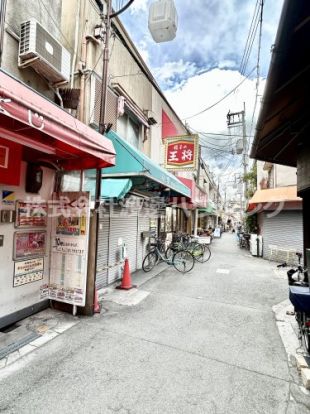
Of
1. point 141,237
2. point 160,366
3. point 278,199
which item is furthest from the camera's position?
point 278,199

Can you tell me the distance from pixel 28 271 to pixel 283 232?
469 inches

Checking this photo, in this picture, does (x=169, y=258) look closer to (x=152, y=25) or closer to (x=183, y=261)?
(x=183, y=261)

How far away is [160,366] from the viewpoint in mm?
3387

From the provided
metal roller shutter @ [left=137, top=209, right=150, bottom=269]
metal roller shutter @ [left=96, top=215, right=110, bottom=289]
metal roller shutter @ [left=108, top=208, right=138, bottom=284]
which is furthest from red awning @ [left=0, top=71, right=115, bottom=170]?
metal roller shutter @ [left=137, top=209, right=150, bottom=269]

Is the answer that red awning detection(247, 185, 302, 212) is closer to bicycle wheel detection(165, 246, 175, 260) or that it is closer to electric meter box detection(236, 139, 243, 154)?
bicycle wheel detection(165, 246, 175, 260)

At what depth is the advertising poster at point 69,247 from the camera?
4754 mm

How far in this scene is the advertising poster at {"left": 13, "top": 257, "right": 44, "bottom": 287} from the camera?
4453 mm

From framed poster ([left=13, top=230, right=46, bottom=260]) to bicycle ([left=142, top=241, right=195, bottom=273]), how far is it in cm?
473

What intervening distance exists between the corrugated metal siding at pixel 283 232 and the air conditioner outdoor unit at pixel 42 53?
11564mm

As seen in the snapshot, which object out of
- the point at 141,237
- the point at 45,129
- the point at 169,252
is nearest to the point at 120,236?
the point at 141,237

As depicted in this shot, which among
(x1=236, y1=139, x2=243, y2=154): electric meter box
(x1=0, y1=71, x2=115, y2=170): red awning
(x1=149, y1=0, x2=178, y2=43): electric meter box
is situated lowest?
(x1=0, y1=71, x2=115, y2=170): red awning

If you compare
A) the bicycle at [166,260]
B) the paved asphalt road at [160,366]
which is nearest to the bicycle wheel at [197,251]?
the bicycle at [166,260]

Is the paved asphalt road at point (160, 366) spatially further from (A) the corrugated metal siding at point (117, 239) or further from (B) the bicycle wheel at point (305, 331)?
(A) the corrugated metal siding at point (117, 239)

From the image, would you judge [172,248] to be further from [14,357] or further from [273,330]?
[14,357]
